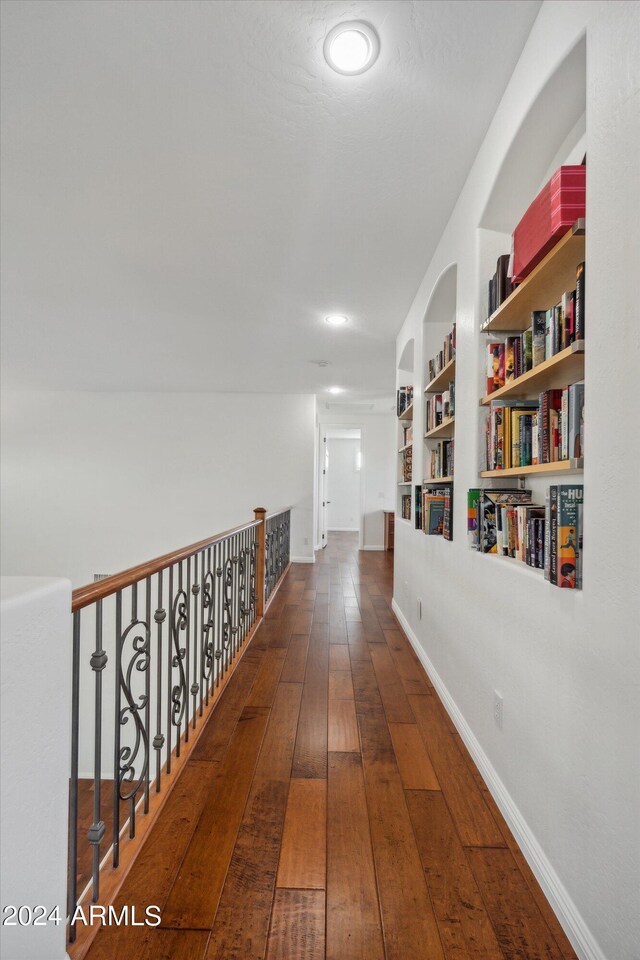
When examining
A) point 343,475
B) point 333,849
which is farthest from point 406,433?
point 343,475

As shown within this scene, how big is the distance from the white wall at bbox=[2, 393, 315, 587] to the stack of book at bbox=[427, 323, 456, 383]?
14.8 feet

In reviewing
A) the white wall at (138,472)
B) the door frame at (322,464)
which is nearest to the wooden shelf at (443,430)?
the white wall at (138,472)

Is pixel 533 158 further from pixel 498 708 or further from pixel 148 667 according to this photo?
pixel 148 667

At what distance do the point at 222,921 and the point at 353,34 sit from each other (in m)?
2.65

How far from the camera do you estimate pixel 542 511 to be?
5.49 feet

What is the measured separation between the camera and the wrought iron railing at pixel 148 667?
134cm

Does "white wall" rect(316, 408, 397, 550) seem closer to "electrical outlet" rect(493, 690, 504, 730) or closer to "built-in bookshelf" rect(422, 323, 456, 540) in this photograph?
"built-in bookshelf" rect(422, 323, 456, 540)

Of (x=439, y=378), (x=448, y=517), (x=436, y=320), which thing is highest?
(x=436, y=320)

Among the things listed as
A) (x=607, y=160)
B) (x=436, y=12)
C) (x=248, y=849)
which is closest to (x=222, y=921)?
(x=248, y=849)

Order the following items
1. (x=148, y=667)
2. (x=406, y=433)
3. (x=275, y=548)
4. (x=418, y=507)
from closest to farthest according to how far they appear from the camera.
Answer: (x=148, y=667)
(x=418, y=507)
(x=406, y=433)
(x=275, y=548)

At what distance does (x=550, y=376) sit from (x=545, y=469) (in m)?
0.35

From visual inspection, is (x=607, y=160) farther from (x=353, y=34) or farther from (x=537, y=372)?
(x=353, y=34)

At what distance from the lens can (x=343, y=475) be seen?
12.6 meters

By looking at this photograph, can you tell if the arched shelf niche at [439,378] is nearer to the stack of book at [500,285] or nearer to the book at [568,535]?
the stack of book at [500,285]
